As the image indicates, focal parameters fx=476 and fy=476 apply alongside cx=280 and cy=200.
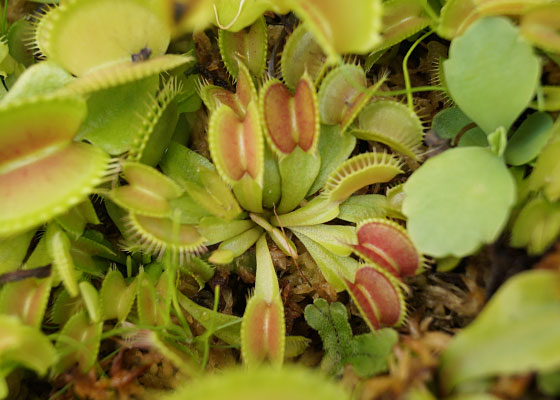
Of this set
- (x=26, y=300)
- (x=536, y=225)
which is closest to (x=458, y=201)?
(x=536, y=225)

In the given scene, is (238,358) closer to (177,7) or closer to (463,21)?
(177,7)

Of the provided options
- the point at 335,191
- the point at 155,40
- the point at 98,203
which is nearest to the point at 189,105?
the point at 155,40

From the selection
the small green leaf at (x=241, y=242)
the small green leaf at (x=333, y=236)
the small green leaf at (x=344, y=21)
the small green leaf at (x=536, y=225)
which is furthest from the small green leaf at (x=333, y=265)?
the small green leaf at (x=344, y=21)

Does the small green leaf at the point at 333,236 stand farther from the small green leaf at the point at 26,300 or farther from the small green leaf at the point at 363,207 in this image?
the small green leaf at the point at 26,300

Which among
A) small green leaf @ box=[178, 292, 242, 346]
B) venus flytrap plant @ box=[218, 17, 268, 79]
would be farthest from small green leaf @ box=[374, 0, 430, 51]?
small green leaf @ box=[178, 292, 242, 346]

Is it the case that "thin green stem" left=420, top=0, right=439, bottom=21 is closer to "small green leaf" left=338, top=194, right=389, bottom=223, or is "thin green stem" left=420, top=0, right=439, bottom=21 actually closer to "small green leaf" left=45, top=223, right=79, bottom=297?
"small green leaf" left=338, top=194, right=389, bottom=223

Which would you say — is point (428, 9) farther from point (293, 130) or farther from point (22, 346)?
point (22, 346)

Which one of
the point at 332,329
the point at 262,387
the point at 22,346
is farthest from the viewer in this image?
the point at 332,329
